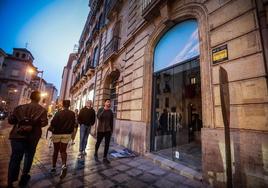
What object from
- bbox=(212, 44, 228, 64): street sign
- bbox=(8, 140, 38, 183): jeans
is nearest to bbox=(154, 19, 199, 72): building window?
bbox=(212, 44, 228, 64): street sign

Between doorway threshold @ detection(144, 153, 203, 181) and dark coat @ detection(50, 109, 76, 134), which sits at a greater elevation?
dark coat @ detection(50, 109, 76, 134)

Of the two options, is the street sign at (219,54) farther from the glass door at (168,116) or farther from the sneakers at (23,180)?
the sneakers at (23,180)

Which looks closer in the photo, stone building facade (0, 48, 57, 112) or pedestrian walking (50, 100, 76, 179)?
pedestrian walking (50, 100, 76, 179)

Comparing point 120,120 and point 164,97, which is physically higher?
point 164,97

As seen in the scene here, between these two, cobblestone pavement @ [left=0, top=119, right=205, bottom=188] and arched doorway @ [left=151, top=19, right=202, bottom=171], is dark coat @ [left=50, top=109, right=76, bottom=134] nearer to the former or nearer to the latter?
cobblestone pavement @ [left=0, top=119, right=205, bottom=188]

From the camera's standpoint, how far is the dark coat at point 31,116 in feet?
8.78

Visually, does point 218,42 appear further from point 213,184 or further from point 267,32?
point 213,184

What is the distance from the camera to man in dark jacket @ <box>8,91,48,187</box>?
2551 mm

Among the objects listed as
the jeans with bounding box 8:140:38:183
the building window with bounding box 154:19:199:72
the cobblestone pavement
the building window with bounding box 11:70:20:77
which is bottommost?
the cobblestone pavement

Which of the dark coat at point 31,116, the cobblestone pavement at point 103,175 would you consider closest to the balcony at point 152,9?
the dark coat at point 31,116

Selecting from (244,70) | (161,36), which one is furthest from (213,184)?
(161,36)

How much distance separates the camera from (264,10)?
2645mm

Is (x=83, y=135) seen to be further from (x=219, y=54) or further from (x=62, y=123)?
(x=219, y=54)

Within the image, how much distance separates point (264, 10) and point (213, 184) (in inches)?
141
